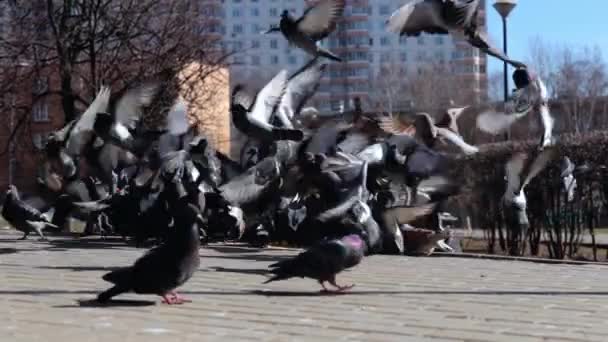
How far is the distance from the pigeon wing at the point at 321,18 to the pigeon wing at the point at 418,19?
5.21 ft

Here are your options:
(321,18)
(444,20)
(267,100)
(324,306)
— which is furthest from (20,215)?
(324,306)

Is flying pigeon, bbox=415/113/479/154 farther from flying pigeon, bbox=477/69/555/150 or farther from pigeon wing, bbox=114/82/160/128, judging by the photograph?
pigeon wing, bbox=114/82/160/128

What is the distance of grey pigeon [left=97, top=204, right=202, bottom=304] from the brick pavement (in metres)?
A: 0.18

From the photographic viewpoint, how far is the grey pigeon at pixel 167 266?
8.46 metres

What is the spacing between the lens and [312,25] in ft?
41.4

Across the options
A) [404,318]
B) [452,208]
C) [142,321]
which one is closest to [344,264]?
[404,318]

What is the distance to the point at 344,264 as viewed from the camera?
9.29 m

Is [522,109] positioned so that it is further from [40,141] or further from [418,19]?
[40,141]

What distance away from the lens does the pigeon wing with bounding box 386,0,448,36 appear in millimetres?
10680

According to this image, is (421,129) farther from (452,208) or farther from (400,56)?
(400,56)


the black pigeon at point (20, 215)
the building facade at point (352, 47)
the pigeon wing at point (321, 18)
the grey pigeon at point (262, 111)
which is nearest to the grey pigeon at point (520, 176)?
the grey pigeon at point (262, 111)

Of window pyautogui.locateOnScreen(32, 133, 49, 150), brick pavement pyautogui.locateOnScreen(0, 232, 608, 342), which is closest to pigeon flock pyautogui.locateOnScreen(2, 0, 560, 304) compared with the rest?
brick pavement pyautogui.locateOnScreen(0, 232, 608, 342)

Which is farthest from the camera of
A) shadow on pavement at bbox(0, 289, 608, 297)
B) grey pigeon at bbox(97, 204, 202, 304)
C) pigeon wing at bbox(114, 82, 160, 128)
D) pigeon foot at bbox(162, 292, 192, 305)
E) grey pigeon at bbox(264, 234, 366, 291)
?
pigeon wing at bbox(114, 82, 160, 128)

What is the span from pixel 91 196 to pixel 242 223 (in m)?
4.71
